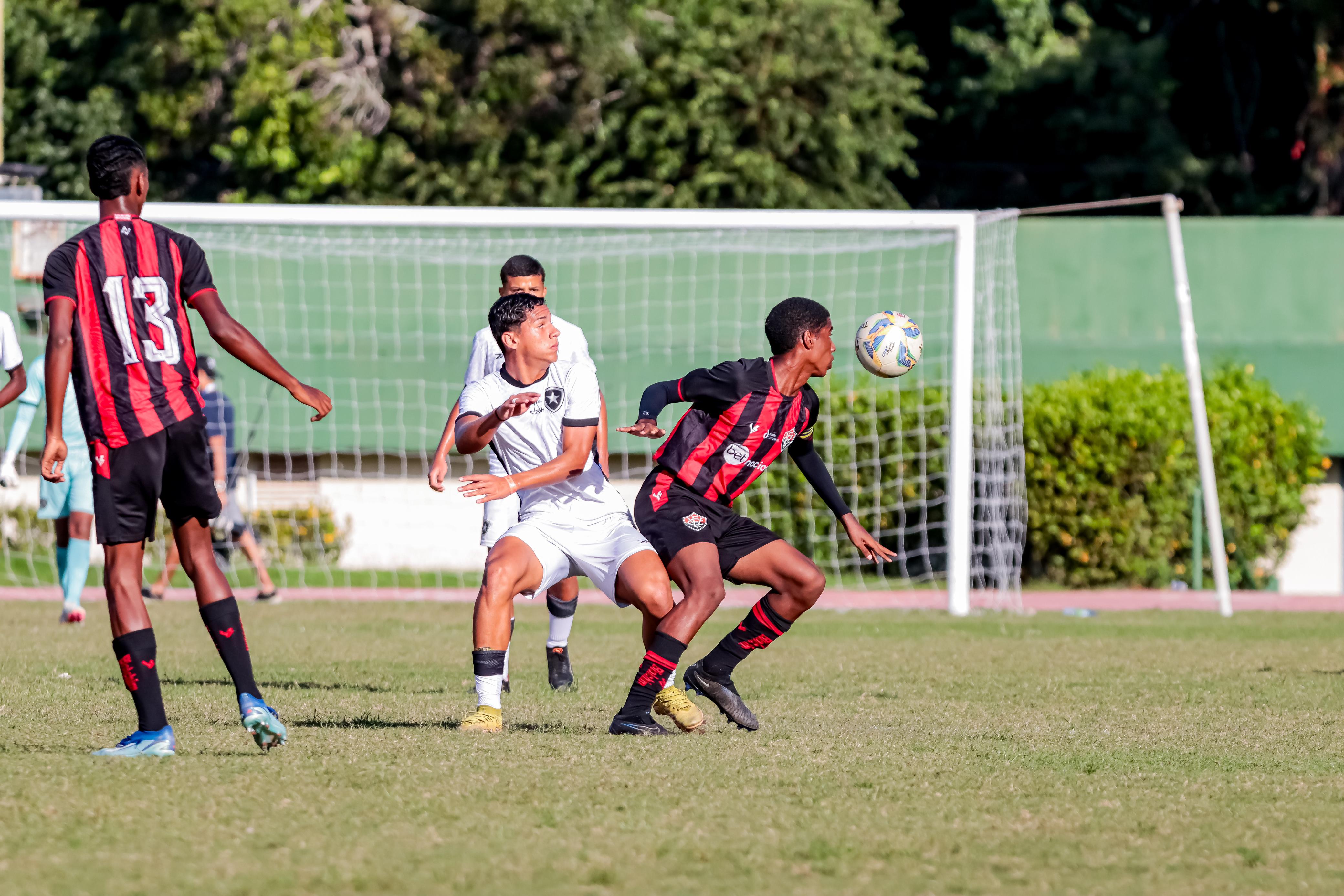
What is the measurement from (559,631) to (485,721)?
2.03m

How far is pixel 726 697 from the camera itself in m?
7.47

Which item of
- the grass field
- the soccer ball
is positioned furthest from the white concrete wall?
the soccer ball

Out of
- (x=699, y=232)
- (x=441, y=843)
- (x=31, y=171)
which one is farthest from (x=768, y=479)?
(x=441, y=843)

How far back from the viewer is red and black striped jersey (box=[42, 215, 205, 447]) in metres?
6.13

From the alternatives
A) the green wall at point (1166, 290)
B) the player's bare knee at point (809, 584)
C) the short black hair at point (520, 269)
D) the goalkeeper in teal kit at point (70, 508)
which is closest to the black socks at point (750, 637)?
the player's bare knee at point (809, 584)

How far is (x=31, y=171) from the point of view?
17109 mm

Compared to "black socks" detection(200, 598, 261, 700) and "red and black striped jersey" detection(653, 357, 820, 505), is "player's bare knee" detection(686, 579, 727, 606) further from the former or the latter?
"black socks" detection(200, 598, 261, 700)

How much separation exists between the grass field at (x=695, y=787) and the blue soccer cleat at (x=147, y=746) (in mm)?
129

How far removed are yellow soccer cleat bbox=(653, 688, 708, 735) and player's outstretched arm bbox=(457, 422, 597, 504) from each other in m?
1.01

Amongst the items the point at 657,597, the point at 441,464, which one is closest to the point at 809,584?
the point at 657,597

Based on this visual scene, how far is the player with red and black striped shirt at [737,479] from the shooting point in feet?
24.7

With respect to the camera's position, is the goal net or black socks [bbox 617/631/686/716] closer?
black socks [bbox 617/631/686/716]

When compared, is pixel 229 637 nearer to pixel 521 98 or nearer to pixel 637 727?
pixel 637 727

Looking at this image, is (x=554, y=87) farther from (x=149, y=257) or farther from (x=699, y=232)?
(x=149, y=257)
